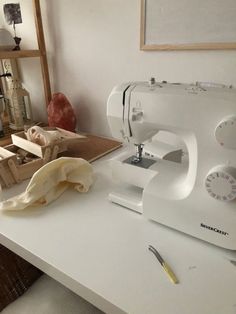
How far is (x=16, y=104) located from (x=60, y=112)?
29 cm

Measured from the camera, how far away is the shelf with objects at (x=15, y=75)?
1.23 m

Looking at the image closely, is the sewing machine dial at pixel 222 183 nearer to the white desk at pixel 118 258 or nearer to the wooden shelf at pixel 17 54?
the white desk at pixel 118 258

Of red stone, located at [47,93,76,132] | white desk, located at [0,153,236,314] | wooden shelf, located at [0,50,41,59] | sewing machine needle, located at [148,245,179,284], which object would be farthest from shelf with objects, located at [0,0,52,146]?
sewing machine needle, located at [148,245,179,284]

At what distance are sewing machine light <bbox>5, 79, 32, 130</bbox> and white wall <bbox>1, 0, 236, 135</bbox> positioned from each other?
166mm

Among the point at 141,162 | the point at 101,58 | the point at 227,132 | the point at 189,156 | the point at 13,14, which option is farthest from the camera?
the point at 13,14

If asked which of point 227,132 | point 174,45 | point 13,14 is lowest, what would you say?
point 227,132

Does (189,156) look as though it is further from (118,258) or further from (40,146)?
Result: (40,146)

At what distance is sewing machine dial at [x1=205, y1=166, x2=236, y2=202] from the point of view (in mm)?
548

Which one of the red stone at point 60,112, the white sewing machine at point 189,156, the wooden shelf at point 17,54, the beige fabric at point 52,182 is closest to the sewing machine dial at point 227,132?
the white sewing machine at point 189,156

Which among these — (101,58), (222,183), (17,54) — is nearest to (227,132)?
(222,183)

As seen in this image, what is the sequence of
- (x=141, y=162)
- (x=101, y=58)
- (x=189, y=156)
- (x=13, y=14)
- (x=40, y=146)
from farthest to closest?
(x=13, y=14)
(x=101, y=58)
(x=40, y=146)
(x=141, y=162)
(x=189, y=156)

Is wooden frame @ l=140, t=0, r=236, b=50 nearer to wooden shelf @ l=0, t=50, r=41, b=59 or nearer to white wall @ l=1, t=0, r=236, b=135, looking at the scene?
white wall @ l=1, t=0, r=236, b=135

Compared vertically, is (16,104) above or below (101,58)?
below

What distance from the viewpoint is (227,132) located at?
534 millimetres
